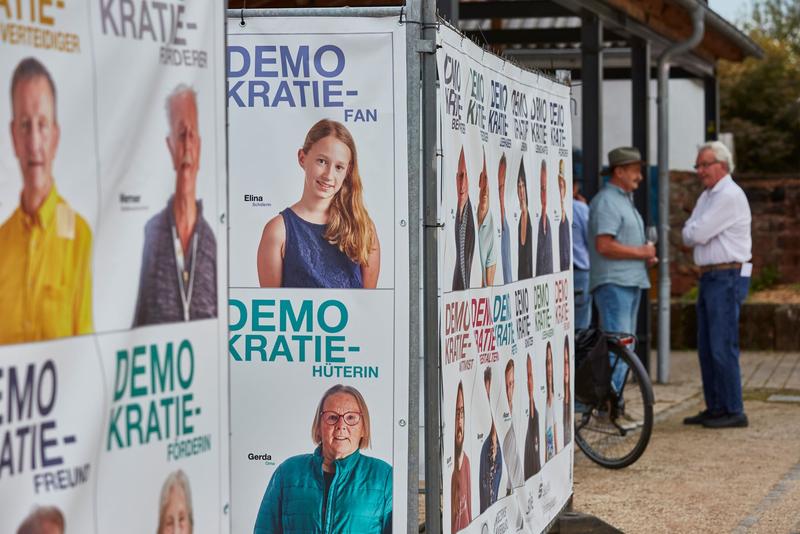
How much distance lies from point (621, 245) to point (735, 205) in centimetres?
102

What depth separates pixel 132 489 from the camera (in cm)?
256

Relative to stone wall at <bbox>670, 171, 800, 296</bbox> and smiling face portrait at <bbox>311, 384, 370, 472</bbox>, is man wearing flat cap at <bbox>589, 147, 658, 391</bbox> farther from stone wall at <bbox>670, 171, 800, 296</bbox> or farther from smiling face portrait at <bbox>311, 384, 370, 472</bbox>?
stone wall at <bbox>670, 171, 800, 296</bbox>

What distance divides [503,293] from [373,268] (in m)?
0.71

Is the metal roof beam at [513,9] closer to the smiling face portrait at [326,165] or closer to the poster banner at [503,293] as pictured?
the poster banner at [503,293]

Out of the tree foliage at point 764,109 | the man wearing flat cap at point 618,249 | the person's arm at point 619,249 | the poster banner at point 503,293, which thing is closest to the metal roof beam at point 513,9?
the man wearing flat cap at point 618,249

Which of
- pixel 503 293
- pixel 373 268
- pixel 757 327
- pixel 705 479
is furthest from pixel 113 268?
pixel 757 327

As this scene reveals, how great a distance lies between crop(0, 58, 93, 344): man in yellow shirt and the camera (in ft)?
7.31

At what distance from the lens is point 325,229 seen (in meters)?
4.39

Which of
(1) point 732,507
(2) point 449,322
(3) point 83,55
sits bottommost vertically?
(1) point 732,507

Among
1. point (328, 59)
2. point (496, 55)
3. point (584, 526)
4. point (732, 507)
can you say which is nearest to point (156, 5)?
Answer: point (328, 59)

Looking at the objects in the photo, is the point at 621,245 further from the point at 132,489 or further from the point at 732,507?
the point at 132,489

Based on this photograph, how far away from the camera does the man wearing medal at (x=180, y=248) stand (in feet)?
8.54

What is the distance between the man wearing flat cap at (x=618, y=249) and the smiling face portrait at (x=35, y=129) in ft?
23.4

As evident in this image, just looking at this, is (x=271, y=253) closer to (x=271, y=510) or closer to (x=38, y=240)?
(x=271, y=510)
